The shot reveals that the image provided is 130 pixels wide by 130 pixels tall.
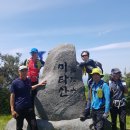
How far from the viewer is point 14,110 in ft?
30.0

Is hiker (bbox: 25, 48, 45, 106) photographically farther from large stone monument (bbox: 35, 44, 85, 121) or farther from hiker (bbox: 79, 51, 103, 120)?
hiker (bbox: 79, 51, 103, 120)

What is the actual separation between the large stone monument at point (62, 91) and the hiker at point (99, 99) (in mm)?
1607

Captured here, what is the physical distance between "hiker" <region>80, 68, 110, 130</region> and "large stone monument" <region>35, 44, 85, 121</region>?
5.27 ft

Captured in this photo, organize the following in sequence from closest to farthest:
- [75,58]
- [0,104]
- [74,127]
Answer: [74,127], [75,58], [0,104]

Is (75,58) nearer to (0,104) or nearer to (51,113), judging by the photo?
(51,113)

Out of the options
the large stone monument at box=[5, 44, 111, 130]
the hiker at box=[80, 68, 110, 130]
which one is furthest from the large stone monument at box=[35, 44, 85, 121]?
the hiker at box=[80, 68, 110, 130]

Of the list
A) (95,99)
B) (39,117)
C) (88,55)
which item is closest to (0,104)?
(39,117)

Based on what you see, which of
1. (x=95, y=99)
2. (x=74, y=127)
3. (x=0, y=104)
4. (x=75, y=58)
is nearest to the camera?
(x=95, y=99)

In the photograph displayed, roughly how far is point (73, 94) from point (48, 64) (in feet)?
3.96

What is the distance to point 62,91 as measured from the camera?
10438 millimetres

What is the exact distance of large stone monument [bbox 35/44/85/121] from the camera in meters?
10.4

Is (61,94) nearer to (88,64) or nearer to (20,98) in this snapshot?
(88,64)

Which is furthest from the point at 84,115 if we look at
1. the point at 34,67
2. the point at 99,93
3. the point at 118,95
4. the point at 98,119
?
the point at 34,67

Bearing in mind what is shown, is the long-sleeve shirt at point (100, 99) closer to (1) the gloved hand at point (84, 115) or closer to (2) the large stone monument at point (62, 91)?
(1) the gloved hand at point (84, 115)
